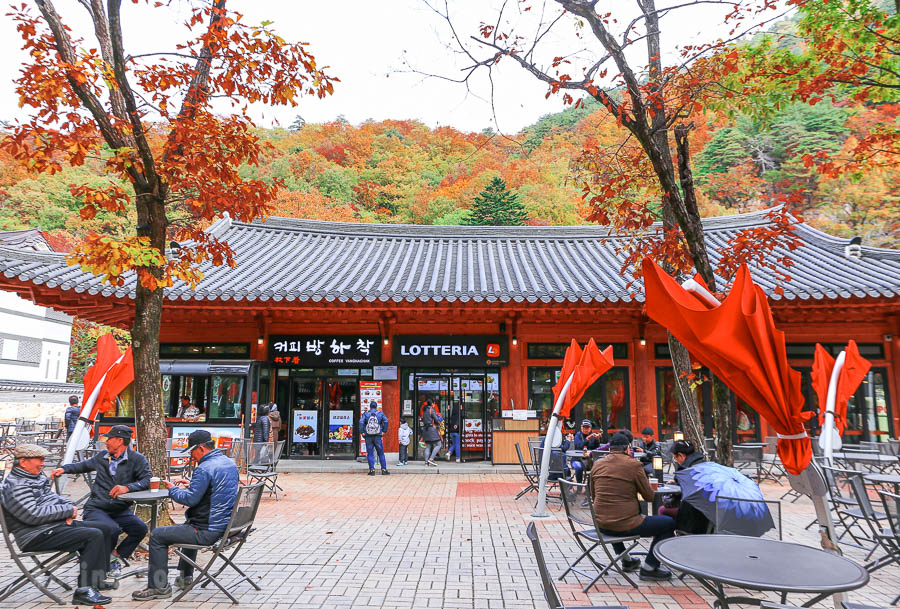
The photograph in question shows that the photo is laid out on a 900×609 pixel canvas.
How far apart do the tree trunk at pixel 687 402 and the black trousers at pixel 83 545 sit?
649cm

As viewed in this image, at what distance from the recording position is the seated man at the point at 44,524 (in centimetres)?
434

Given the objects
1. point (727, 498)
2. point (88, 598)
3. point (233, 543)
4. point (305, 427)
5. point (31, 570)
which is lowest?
point (88, 598)

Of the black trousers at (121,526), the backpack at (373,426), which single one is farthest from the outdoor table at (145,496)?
the backpack at (373,426)

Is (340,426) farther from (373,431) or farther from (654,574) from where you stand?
(654,574)

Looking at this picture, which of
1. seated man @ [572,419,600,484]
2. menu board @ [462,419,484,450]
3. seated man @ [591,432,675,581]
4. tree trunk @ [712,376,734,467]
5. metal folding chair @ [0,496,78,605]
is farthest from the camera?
menu board @ [462,419,484,450]

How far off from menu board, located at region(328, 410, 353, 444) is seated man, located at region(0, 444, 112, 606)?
950 cm

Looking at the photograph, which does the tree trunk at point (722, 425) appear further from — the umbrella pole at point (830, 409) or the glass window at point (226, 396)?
the glass window at point (226, 396)

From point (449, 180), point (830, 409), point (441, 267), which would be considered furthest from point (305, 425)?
point (449, 180)

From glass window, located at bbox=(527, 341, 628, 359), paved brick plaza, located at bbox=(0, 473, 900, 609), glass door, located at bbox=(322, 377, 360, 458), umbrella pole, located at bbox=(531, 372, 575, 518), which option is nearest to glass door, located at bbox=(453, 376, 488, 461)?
glass window, located at bbox=(527, 341, 628, 359)

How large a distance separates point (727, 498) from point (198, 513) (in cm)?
439

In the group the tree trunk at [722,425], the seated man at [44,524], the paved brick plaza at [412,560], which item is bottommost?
the paved brick plaza at [412,560]

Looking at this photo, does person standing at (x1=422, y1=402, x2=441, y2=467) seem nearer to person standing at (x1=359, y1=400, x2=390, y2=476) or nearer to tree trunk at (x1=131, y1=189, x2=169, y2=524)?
person standing at (x1=359, y1=400, x2=390, y2=476)

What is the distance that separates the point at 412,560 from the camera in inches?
227

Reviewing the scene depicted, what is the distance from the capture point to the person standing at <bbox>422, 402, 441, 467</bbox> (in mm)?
13211
